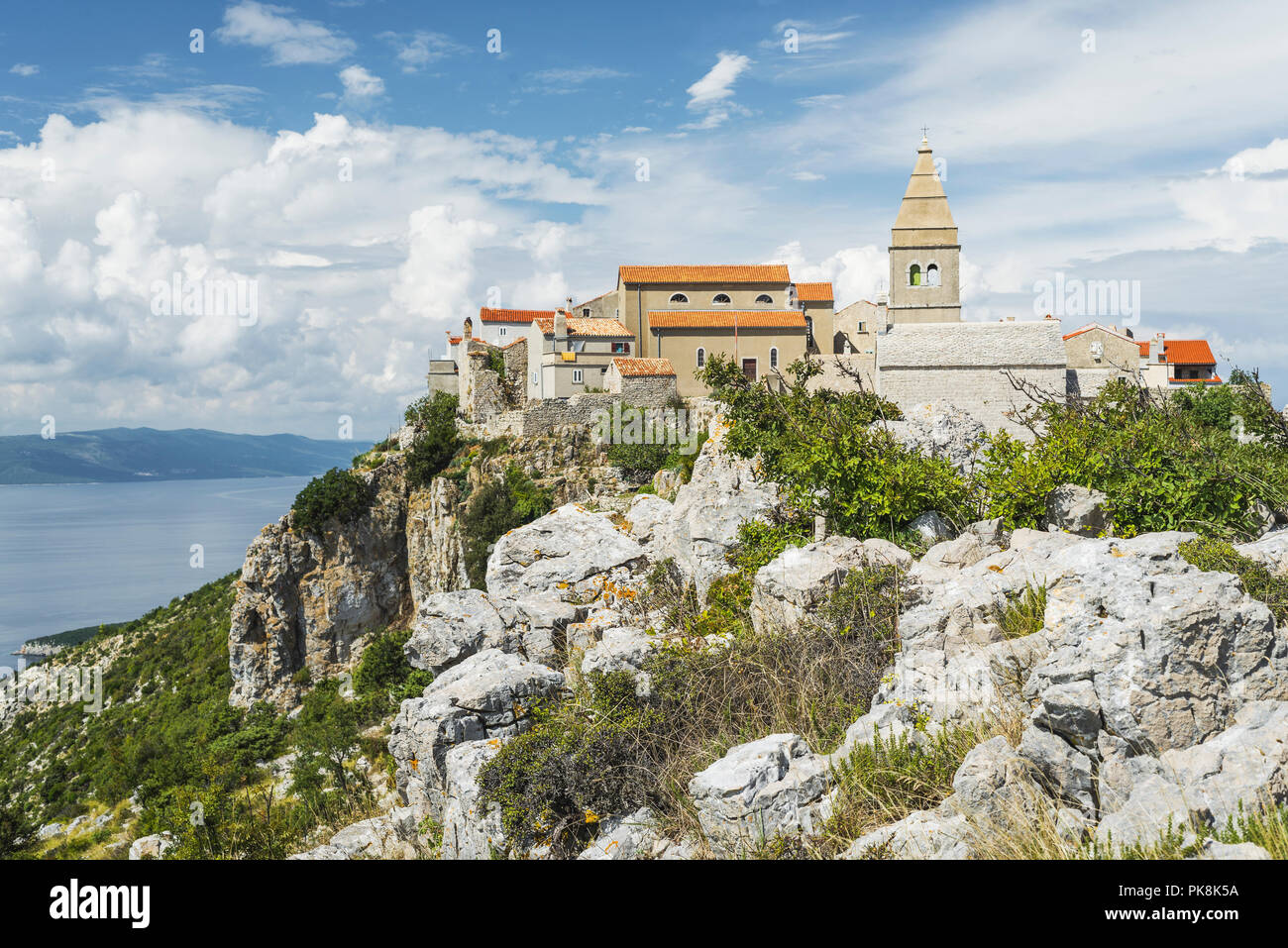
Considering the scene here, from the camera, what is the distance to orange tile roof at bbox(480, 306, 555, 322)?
43656 millimetres

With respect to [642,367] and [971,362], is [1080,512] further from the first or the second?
[642,367]

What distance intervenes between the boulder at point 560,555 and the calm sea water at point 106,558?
72.3 metres

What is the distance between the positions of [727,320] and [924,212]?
31.1 feet

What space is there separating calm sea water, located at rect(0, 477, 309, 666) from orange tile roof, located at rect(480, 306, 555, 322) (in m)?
51.0

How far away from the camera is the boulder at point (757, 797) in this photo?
4500 mm

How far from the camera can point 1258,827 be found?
3365 millimetres

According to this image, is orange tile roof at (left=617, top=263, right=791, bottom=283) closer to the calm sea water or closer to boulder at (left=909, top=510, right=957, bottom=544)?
boulder at (left=909, top=510, right=957, bottom=544)

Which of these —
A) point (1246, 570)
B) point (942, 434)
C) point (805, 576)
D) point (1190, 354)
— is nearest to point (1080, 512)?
point (942, 434)

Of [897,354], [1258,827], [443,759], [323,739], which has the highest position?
[897,354]

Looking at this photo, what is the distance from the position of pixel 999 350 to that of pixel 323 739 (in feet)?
76.6

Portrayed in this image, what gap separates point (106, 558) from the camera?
112125mm

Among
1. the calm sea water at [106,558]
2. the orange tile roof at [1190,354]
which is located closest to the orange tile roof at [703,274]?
the orange tile roof at [1190,354]
